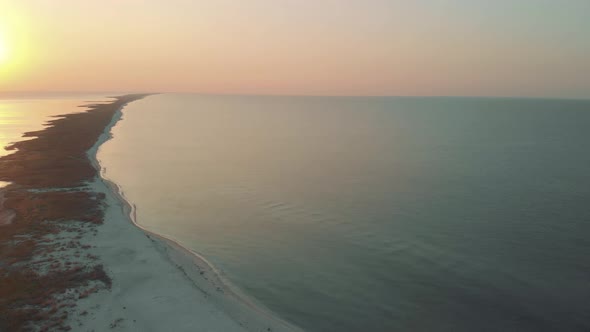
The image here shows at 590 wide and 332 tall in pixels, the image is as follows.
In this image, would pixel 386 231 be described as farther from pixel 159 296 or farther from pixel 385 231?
pixel 159 296

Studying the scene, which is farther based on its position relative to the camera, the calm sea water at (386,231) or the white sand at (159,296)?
the calm sea water at (386,231)

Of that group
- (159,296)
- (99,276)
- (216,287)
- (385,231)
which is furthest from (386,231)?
(99,276)

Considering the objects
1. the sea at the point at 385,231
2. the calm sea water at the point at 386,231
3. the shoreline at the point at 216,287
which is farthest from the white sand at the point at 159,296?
the calm sea water at the point at 386,231

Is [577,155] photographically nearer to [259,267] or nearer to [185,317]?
[259,267]

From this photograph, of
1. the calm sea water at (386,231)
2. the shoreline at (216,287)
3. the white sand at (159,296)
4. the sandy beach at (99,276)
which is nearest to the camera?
the white sand at (159,296)

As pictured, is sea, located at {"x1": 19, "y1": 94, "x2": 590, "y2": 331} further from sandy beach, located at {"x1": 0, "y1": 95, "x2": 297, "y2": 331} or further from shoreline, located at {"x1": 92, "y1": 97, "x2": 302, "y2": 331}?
sandy beach, located at {"x1": 0, "y1": 95, "x2": 297, "y2": 331}

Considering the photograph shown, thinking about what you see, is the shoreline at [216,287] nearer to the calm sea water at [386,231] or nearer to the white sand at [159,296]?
the white sand at [159,296]
